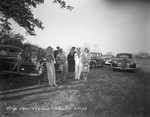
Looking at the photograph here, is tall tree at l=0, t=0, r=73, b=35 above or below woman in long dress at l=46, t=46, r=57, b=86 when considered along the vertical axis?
above

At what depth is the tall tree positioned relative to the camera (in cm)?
371

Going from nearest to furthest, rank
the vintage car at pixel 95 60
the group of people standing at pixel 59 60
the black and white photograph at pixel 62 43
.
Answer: the black and white photograph at pixel 62 43
the group of people standing at pixel 59 60
the vintage car at pixel 95 60

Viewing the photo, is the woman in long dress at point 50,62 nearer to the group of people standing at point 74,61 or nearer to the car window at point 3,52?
the group of people standing at point 74,61

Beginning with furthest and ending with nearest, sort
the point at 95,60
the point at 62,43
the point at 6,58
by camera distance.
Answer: the point at 95,60 < the point at 6,58 < the point at 62,43

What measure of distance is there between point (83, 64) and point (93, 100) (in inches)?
110

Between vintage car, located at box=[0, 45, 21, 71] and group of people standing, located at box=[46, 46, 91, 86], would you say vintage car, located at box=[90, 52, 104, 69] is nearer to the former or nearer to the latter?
group of people standing, located at box=[46, 46, 91, 86]

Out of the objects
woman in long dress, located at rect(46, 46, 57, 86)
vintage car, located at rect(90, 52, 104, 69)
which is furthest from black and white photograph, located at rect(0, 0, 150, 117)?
vintage car, located at rect(90, 52, 104, 69)

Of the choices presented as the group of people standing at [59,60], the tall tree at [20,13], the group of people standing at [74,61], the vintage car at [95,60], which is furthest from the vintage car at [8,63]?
the vintage car at [95,60]

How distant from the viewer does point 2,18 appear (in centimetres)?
382

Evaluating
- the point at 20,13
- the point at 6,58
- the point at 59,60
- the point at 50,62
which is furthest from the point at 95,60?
the point at 20,13

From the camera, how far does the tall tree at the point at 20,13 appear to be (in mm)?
3709

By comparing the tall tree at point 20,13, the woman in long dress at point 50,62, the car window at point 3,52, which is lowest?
the woman in long dress at point 50,62

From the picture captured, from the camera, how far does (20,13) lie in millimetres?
3857

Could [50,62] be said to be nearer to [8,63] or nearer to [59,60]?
[59,60]
